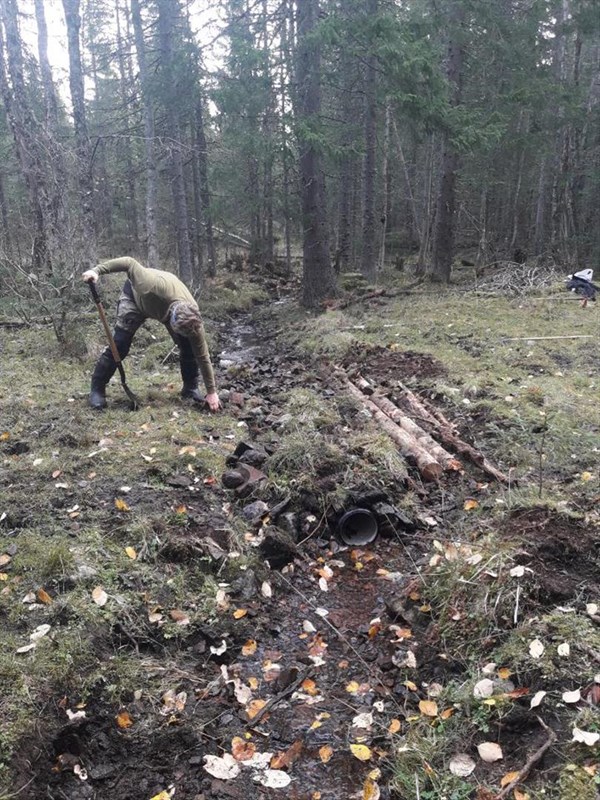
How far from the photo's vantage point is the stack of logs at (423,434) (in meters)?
5.12

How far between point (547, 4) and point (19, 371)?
15.4 metres

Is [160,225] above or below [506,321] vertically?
above

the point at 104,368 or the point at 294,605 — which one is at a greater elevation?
the point at 104,368

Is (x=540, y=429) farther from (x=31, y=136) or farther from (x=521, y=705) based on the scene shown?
(x=31, y=136)

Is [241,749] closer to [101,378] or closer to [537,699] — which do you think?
[537,699]

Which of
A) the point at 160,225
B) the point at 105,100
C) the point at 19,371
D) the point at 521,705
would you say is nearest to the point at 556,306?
the point at 19,371

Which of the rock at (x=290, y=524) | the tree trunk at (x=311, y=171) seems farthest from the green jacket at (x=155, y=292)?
the tree trunk at (x=311, y=171)

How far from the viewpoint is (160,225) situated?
23297 millimetres

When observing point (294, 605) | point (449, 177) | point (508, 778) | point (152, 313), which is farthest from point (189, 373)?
point (449, 177)

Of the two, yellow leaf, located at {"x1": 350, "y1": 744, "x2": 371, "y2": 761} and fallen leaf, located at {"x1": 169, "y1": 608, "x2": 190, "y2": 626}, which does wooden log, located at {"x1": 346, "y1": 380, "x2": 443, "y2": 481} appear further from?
yellow leaf, located at {"x1": 350, "y1": 744, "x2": 371, "y2": 761}

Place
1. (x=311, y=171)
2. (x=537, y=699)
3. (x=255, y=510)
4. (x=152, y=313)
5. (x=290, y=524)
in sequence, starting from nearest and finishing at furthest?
(x=537, y=699)
(x=290, y=524)
(x=255, y=510)
(x=152, y=313)
(x=311, y=171)

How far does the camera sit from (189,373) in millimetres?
6703

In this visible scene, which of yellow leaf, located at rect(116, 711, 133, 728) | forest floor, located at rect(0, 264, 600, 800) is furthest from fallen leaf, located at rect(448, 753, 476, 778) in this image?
yellow leaf, located at rect(116, 711, 133, 728)

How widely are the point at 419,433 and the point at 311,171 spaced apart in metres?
8.64
